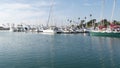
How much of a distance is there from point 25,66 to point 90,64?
8924mm

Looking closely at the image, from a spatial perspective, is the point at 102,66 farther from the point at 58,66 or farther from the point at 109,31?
the point at 109,31

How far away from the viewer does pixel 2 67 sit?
29.2 metres

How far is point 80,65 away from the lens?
30000 mm

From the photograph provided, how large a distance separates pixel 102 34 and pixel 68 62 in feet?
277

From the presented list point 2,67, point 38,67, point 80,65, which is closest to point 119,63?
point 80,65

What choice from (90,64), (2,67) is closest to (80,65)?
(90,64)

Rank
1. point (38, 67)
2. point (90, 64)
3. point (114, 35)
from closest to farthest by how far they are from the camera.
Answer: point (38, 67)
point (90, 64)
point (114, 35)

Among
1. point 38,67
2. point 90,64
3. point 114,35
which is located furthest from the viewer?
point 114,35

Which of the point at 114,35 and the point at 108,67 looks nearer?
the point at 108,67

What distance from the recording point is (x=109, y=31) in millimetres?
111688

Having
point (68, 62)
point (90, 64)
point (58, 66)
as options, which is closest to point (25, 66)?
point (58, 66)

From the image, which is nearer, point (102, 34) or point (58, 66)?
point (58, 66)

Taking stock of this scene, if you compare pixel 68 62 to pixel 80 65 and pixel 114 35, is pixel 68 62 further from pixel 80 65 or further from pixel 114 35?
pixel 114 35

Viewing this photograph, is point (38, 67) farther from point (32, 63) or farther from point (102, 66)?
point (102, 66)
